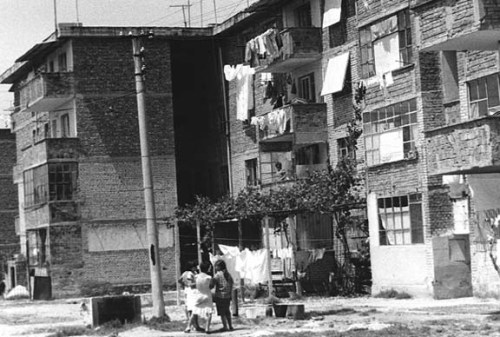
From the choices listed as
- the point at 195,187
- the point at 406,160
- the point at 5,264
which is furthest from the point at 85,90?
the point at 406,160

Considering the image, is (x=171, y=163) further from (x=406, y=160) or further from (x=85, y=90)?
(x=406, y=160)

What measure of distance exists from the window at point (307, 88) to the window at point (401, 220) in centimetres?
853

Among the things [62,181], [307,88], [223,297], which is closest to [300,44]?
[307,88]

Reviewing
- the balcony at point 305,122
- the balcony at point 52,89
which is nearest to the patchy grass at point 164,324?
the balcony at point 305,122

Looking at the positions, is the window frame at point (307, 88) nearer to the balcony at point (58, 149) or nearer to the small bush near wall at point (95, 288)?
the balcony at point (58, 149)

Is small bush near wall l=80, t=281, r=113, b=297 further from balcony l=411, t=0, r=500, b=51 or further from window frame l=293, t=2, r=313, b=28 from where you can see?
balcony l=411, t=0, r=500, b=51

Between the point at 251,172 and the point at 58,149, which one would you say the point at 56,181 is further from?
the point at 251,172

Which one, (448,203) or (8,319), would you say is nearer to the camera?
(448,203)

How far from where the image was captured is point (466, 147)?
26672 millimetres

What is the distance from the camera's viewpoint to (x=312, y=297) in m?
38.0

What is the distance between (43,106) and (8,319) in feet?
61.0

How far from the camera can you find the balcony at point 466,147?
84.7ft

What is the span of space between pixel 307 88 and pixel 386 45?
8564 millimetres

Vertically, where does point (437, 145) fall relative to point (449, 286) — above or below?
above
